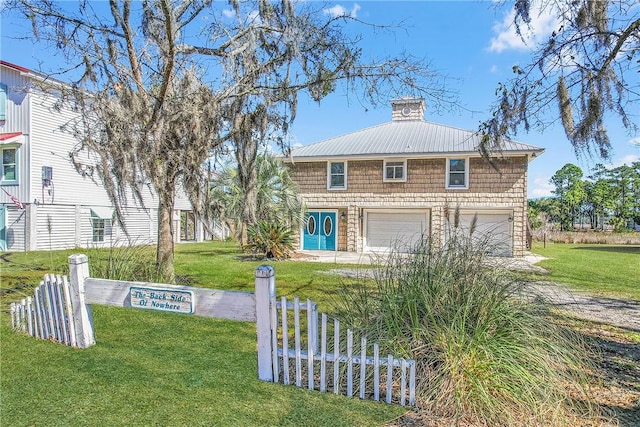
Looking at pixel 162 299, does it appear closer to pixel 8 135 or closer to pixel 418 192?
pixel 418 192

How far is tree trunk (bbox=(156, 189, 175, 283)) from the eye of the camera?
667 centimetres

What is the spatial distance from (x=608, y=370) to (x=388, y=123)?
17.4 meters

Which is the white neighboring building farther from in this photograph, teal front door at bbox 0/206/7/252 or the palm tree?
the palm tree

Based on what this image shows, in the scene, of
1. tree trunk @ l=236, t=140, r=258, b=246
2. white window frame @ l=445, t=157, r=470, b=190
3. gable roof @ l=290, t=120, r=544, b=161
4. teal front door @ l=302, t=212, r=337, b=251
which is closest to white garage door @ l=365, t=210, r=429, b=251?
white window frame @ l=445, t=157, r=470, b=190

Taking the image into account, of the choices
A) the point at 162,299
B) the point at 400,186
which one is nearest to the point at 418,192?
the point at 400,186

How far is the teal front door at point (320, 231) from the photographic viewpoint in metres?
17.8

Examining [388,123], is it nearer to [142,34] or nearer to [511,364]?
[142,34]

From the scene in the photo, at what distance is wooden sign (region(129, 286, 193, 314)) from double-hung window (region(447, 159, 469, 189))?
1443 centimetres

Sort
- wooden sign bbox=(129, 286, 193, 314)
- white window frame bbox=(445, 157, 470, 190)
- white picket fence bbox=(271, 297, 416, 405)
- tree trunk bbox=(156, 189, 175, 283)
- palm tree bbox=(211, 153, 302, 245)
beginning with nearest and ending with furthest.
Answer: white picket fence bbox=(271, 297, 416, 405) < wooden sign bbox=(129, 286, 193, 314) < tree trunk bbox=(156, 189, 175, 283) < palm tree bbox=(211, 153, 302, 245) < white window frame bbox=(445, 157, 470, 190)

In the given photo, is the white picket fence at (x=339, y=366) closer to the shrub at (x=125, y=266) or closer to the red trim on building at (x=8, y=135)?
the shrub at (x=125, y=266)

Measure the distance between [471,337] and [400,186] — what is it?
14.2 metres

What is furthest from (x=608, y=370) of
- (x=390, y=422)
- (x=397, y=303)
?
(x=390, y=422)

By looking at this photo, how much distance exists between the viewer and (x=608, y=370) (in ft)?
12.0

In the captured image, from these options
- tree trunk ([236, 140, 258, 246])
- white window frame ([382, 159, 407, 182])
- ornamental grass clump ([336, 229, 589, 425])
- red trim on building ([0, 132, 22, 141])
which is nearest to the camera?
ornamental grass clump ([336, 229, 589, 425])
